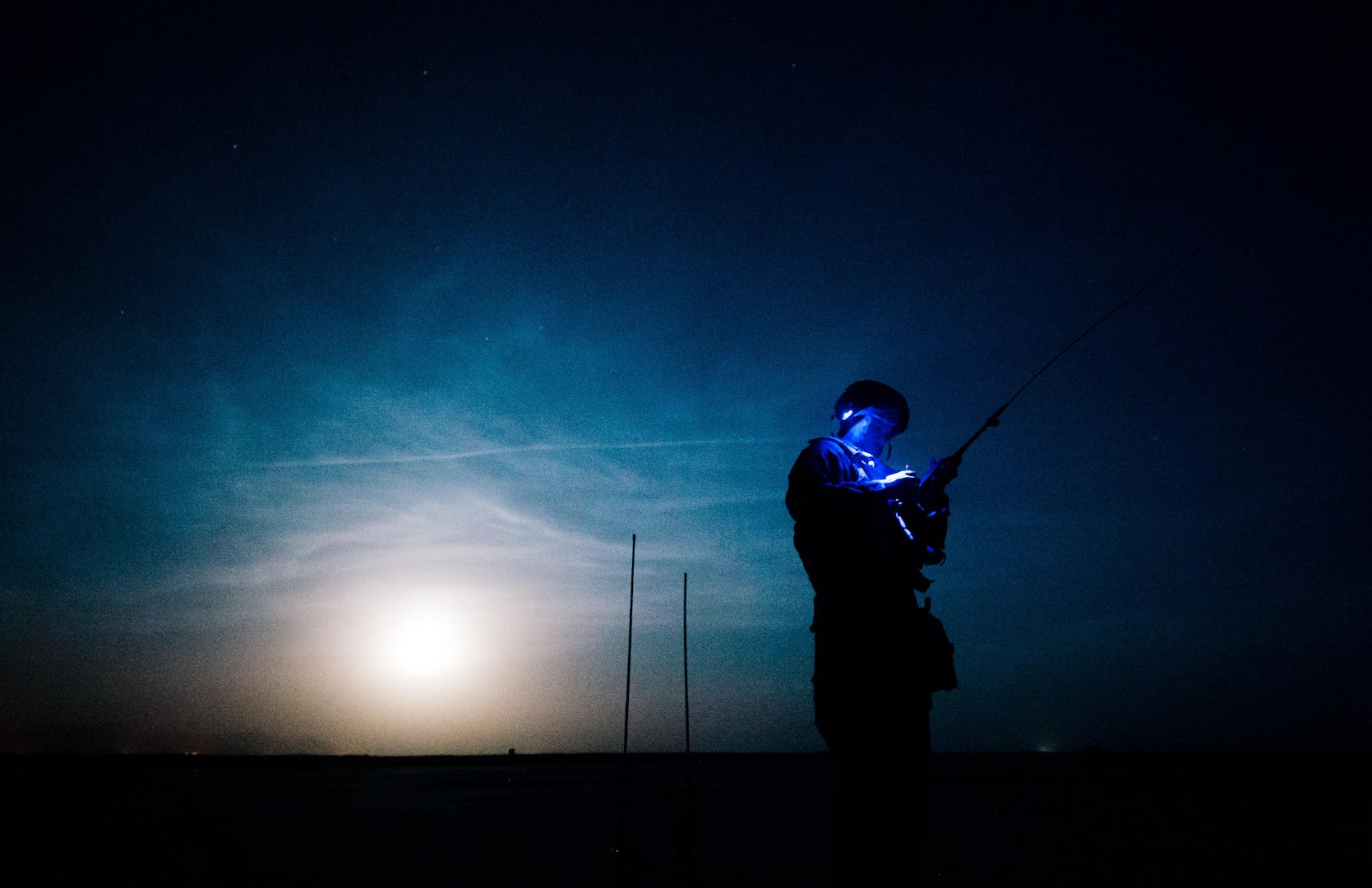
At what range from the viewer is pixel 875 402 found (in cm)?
363

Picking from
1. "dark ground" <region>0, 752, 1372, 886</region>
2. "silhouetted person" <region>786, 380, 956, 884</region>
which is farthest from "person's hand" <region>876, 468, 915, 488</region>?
"dark ground" <region>0, 752, 1372, 886</region>

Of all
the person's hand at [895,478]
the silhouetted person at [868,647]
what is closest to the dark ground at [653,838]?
the silhouetted person at [868,647]

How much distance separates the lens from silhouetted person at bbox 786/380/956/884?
2.83 metres

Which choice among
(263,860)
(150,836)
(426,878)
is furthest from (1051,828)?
(150,836)

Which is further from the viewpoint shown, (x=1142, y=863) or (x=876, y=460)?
(x=1142, y=863)

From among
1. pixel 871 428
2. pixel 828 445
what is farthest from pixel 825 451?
pixel 871 428

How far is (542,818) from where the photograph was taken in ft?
33.0

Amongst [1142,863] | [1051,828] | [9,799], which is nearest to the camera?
[1142,863]

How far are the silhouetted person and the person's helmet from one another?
33cm

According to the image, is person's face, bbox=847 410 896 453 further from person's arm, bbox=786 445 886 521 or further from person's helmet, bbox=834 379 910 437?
person's arm, bbox=786 445 886 521

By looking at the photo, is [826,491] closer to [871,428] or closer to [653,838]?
[871,428]

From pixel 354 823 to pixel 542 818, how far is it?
2392 millimetres

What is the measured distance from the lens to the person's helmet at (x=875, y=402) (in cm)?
364

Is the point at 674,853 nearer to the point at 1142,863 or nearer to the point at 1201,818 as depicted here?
the point at 1142,863
